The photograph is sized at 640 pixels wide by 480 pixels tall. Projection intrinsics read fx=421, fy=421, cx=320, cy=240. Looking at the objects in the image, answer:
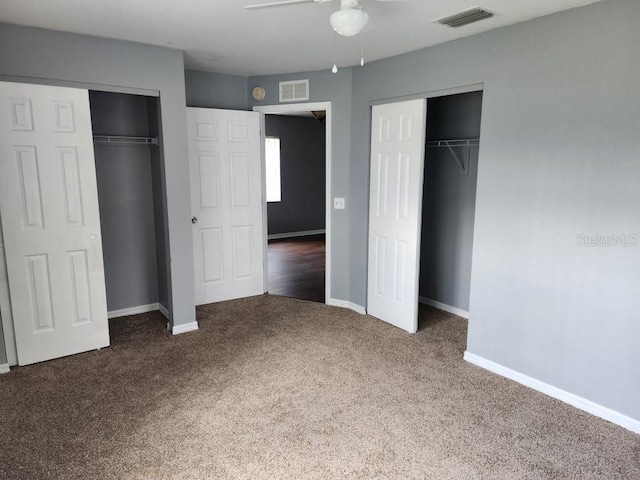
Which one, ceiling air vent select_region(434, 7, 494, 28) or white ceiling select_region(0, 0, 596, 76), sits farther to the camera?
ceiling air vent select_region(434, 7, 494, 28)

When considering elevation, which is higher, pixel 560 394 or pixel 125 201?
pixel 125 201

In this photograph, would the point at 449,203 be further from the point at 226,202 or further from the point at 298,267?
the point at 298,267

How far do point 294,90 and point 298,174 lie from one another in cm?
418

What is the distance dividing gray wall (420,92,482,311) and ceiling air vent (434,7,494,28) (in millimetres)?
1279

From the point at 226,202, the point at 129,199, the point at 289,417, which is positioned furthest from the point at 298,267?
the point at 289,417

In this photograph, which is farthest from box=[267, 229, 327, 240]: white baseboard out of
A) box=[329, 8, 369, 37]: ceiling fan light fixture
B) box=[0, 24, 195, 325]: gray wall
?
box=[329, 8, 369, 37]: ceiling fan light fixture

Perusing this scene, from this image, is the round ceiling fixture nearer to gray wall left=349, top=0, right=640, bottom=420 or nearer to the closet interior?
the closet interior

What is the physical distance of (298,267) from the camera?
6.20 m

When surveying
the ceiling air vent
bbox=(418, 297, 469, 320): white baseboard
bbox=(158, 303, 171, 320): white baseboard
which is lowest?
bbox=(418, 297, 469, 320): white baseboard

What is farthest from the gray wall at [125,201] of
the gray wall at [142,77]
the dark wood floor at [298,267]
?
the dark wood floor at [298,267]

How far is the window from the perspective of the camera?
26.6 ft

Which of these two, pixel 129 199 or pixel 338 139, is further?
pixel 338 139

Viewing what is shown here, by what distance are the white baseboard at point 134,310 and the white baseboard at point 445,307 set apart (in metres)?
2.85

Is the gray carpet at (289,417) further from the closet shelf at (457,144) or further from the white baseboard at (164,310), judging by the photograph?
the closet shelf at (457,144)
